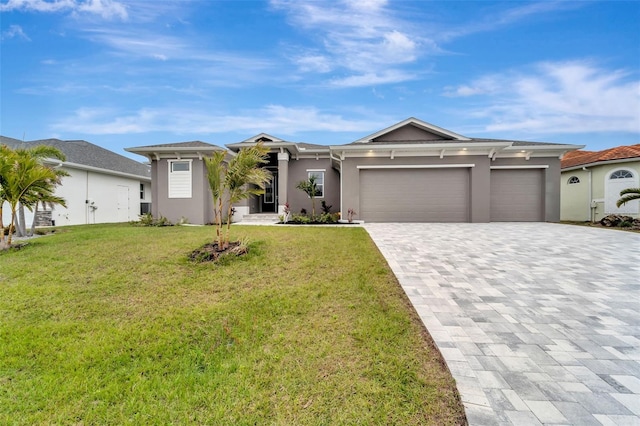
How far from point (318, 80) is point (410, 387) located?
15155 mm

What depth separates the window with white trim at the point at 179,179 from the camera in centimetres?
1300

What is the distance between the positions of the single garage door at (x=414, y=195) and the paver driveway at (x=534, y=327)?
6223mm

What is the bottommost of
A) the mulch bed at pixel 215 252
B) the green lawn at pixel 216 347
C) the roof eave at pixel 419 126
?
the green lawn at pixel 216 347

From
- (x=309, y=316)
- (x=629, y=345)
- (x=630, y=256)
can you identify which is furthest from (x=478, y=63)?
(x=309, y=316)

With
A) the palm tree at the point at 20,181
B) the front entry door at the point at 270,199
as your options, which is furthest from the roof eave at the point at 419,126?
the palm tree at the point at 20,181

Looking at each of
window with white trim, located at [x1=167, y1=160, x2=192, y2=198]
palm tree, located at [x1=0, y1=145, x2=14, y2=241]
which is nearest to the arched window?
window with white trim, located at [x1=167, y1=160, x2=192, y2=198]

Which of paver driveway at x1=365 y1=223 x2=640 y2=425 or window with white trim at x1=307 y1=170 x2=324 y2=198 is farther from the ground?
window with white trim at x1=307 y1=170 x2=324 y2=198

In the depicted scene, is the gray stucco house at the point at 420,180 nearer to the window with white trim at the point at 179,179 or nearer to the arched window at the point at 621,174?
the window with white trim at the point at 179,179

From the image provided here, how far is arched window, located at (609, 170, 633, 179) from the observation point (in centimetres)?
1310

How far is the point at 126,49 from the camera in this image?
1046 centimetres

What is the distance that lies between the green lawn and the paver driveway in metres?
0.33

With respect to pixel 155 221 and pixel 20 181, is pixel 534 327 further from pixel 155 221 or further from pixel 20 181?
pixel 155 221

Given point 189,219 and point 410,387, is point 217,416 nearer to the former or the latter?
point 410,387

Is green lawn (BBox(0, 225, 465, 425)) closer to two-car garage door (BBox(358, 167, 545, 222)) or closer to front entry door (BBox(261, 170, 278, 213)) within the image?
two-car garage door (BBox(358, 167, 545, 222))
